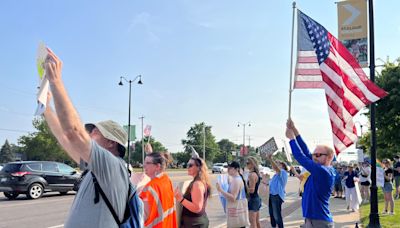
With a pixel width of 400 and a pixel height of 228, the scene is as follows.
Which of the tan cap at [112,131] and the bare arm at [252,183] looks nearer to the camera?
the tan cap at [112,131]

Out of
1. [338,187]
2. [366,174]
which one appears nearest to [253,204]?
[366,174]

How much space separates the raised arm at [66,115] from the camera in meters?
2.14

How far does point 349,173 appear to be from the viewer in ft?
49.2

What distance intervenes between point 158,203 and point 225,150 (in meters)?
136

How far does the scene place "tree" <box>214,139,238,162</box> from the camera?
408 ft

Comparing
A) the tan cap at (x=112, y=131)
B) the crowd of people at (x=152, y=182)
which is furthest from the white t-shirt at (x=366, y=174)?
the tan cap at (x=112, y=131)

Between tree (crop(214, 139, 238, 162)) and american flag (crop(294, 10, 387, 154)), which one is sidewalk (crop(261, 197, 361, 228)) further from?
tree (crop(214, 139, 238, 162))

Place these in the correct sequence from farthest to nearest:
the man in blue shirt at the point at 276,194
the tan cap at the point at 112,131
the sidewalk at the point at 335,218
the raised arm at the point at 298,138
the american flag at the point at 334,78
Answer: the sidewalk at the point at 335,218 < the man in blue shirt at the point at 276,194 < the american flag at the point at 334,78 < the raised arm at the point at 298,138 < the tan cap at the point at 112,131

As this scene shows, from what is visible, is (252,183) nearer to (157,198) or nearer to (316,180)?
(316,180)

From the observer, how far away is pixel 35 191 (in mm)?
17328

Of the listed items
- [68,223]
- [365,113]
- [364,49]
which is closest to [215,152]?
[365,113]

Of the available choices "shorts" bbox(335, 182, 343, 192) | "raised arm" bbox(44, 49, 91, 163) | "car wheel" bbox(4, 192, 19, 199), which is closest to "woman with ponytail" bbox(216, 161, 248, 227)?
"raised arm" bbox(44, 49, 91, 163)

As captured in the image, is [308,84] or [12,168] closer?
[308,84]

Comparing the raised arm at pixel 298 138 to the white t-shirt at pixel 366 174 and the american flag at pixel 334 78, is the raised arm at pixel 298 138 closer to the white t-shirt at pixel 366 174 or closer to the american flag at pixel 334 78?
the american flag at pixel 334 78
